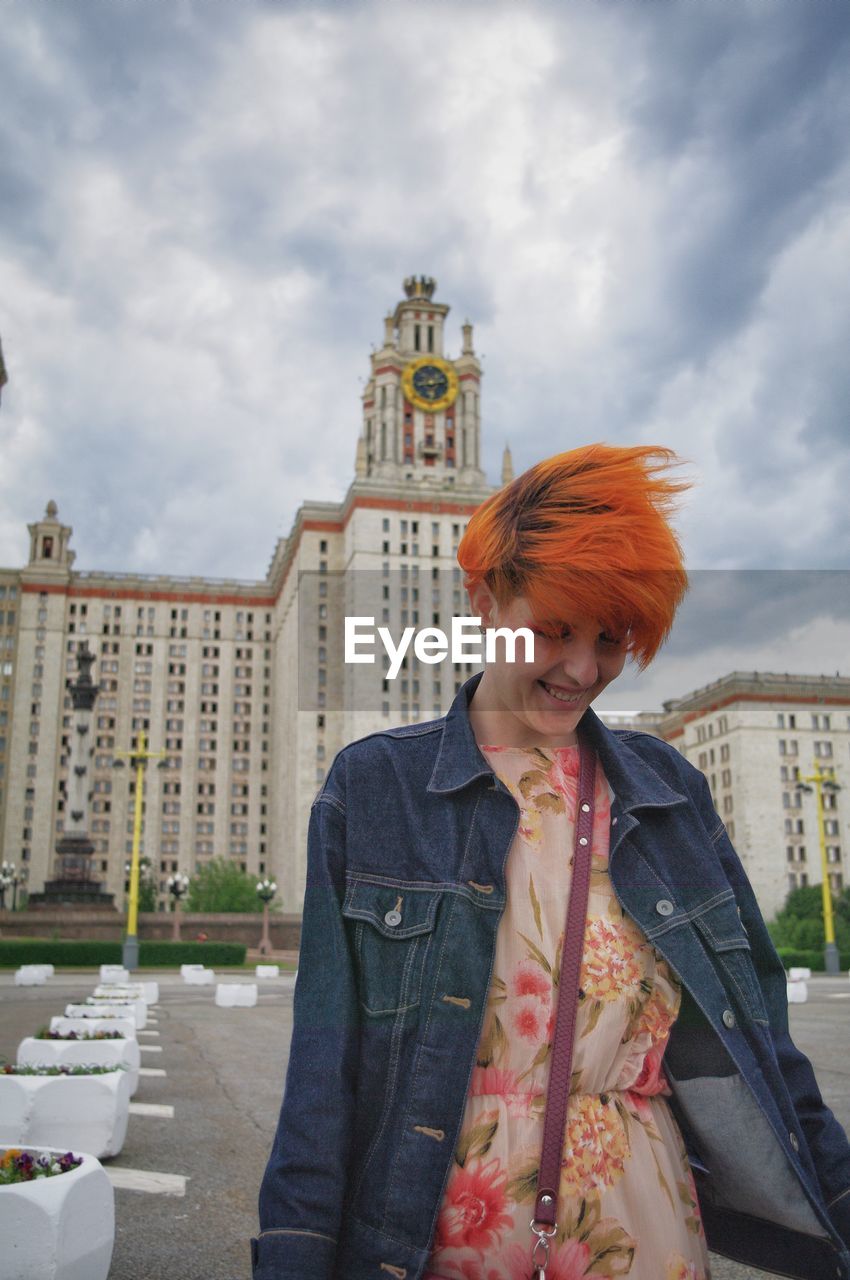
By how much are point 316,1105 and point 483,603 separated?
1.02 m

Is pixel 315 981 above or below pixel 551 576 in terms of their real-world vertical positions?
below

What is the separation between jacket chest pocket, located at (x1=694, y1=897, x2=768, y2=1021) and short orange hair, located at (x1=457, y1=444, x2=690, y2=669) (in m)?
0.53

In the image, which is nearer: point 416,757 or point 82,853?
point 416,757

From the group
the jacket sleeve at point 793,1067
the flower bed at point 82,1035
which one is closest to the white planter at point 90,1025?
the flower bed at point 82,1035

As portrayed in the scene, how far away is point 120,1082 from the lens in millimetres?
7680

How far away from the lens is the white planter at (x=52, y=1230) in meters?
4.06

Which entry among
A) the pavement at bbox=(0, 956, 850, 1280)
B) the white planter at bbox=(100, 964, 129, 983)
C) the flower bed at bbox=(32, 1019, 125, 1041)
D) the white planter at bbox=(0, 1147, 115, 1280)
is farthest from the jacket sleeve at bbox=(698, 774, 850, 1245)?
the white planter at bbox=(100, 964, 129, 983)

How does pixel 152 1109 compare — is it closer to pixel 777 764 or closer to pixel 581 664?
pixel 581 664

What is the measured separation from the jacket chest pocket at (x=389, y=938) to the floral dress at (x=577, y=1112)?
0.15 metres

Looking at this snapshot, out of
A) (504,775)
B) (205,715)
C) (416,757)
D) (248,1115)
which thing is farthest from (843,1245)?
(205,715)

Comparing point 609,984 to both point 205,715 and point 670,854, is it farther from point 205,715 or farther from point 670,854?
point 205,715

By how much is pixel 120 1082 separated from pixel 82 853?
163 feet

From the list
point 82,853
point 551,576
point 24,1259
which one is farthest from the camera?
point 82,853

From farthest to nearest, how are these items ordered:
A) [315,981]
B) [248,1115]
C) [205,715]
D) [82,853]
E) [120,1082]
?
1. [205,715]
2. [82,853]
3. [248,1115]
4. [120,1082]
5. [315,981]
